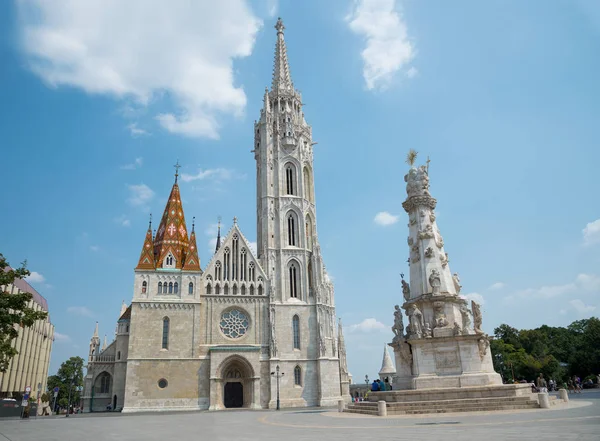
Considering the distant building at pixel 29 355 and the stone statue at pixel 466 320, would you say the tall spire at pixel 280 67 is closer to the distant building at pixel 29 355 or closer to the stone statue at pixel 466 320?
the distant building at pixel 29 355

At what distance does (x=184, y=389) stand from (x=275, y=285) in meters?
12.1

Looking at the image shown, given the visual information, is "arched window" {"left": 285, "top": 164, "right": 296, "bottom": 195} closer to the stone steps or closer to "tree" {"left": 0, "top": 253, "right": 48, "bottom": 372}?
"tree" {"left": 0, "top": 253, "right": 48, "bottom": 372}

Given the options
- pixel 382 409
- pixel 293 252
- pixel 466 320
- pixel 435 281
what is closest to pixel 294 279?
pixel 293 252

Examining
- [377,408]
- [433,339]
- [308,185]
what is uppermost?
[308,185]

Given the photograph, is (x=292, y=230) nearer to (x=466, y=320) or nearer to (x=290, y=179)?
(x=290, y=179)

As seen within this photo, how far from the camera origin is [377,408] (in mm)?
17531

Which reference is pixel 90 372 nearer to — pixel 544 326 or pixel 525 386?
pixel 525 386

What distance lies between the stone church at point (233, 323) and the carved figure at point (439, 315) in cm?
2338

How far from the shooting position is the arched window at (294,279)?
43469 mm

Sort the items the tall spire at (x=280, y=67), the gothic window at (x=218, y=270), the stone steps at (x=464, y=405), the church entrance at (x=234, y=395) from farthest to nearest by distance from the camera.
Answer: the tall spire at (x=280, y=67) < the gothic window at (x=218, y=270) < the church entrance at (x=234, y=395) < the stone steps at (x=464, y=405)

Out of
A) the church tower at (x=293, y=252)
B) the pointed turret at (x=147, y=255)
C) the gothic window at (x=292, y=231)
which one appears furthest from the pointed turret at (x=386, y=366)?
the pointed turret at (x=147, y=255)

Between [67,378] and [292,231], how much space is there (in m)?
59.2

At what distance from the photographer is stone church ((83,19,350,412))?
38000mm

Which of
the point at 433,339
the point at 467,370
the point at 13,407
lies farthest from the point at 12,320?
the point at 467,370
